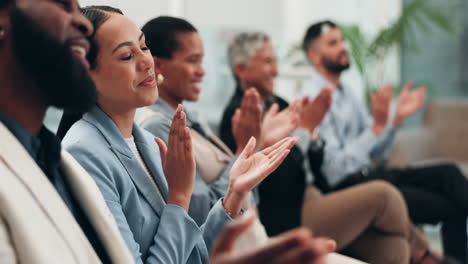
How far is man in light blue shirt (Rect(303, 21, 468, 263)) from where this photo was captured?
86.0 inches

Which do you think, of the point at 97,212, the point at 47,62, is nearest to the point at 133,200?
the point at 97,212

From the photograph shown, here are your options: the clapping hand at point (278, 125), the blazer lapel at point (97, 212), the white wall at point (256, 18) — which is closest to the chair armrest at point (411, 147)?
the white wall at point (256, 18)

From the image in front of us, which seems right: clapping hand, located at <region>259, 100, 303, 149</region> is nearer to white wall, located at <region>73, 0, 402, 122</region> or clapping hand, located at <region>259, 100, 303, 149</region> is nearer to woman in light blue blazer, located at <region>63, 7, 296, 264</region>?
white wall, located at <region>73, 0, 402, 122</region>

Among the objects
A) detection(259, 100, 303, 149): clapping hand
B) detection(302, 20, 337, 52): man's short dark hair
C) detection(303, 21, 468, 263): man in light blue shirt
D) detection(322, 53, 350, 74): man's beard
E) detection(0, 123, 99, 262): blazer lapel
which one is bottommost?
detection(303, 21, 468, 263): man in light blue shirt

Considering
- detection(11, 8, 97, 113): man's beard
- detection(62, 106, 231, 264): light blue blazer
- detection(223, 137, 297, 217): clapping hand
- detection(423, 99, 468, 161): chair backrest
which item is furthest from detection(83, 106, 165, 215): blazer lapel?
detection(423, 99, 468, 161): chair backrest

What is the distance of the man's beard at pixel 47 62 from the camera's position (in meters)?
0.66

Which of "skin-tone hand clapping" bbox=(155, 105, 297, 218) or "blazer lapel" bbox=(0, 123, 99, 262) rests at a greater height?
"blazer lapel" bbox=(0, 123, 99, 262)

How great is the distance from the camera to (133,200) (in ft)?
2.96

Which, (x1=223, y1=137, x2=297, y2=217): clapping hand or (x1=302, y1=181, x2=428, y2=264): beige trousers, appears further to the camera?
(x1=302, y1=181, x2=428, y2=264): beige trousers

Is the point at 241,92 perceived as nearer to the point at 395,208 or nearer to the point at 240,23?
the point at 395,208

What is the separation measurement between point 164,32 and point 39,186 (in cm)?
48

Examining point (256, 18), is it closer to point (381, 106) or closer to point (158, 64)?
point (381, 106)

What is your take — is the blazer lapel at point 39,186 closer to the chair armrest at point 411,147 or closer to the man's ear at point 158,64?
the man's ear at point 158,64

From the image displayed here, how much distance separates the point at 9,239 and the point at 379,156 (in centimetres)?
204
